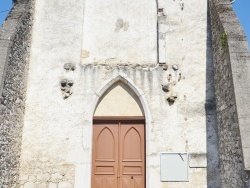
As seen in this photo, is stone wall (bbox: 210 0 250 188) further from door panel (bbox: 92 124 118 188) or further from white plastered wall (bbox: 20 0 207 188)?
door panel (bbox: 92 124 118 188)

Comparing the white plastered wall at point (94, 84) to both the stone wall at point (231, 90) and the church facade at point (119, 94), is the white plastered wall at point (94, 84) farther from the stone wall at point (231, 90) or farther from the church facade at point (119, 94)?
the stone wall at point (231, 90)

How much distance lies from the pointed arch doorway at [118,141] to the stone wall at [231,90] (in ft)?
5.91

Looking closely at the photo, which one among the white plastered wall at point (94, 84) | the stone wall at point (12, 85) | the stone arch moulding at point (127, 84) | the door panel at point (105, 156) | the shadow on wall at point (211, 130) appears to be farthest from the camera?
the stone arch moulding at point (127, 84)

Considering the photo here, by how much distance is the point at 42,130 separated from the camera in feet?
23.7

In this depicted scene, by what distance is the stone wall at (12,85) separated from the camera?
244 inches

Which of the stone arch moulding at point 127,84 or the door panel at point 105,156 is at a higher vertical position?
the stone arch moulding at point 127,84

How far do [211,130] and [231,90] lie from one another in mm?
1595

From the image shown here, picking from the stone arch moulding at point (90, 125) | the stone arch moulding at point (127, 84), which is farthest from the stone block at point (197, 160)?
the stone arch moulding at point (127, 84)

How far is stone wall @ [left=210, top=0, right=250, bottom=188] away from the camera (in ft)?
16.9

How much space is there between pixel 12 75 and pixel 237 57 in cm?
442

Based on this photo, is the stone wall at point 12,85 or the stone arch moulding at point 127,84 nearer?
the stone wall at point 12,85

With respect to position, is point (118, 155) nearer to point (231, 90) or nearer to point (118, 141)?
point (118, 141)

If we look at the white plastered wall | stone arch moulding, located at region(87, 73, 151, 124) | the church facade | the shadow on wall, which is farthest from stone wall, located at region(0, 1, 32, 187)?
the shadow on wall

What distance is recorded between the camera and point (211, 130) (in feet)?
23.1
